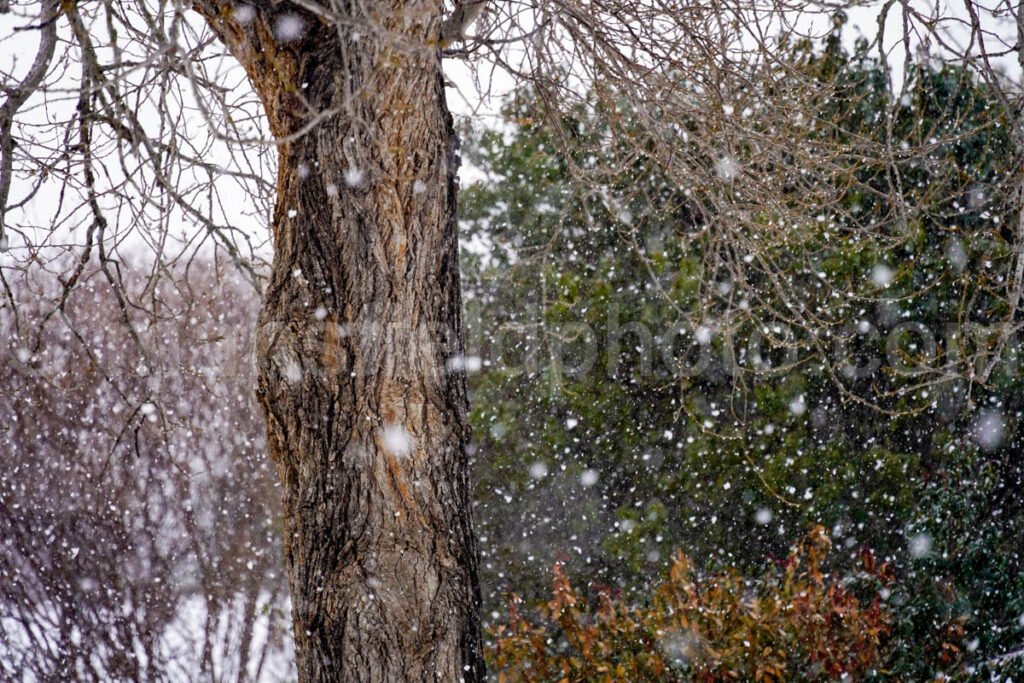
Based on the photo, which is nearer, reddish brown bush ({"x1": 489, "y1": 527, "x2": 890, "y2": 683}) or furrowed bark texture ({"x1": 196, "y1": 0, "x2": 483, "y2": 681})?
furrowed bark texture ({"x1": 196, "y1": 0, "x2": 483, "y2": 681})

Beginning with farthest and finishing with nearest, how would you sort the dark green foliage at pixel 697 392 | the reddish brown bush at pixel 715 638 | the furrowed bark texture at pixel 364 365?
the dark green foliage at pixel 697 392 → the reddish brown bush at pixel 715 638 → the furrowed bark texture at pixel 364 365

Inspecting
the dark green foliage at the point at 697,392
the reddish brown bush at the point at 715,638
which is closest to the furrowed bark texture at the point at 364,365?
the reddish brown bush at the point at 715,638

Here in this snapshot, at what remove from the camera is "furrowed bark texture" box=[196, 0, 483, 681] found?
241 centimetres

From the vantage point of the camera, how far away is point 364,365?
2.45m

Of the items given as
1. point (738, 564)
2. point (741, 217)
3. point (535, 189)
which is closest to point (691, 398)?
point (738, 564)

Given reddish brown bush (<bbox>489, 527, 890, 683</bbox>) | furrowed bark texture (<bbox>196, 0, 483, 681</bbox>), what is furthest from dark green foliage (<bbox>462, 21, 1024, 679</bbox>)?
furrowed bark texture (<bbox>196, 0, 483, 681</bbox>)

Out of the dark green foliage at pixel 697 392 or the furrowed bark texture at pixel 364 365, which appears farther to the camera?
the dark green foliage at pixel 697 392

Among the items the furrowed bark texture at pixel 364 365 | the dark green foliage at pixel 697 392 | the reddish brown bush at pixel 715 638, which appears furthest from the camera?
the dark green foliage at pixel 697 392

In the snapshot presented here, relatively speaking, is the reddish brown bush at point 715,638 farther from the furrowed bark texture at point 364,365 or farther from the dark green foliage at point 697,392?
the furrowed bark texture at point 364,365

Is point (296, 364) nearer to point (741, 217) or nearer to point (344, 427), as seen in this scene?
point (344, 427)

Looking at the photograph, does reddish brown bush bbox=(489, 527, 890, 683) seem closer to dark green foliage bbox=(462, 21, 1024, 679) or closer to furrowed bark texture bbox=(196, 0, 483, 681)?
dark green foliage bbox=(462, 21, 1024, 679)

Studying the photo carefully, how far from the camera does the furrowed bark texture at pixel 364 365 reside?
241cm

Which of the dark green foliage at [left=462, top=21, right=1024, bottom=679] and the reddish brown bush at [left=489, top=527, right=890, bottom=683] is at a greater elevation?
the dark green foliage at [left=462, top=21, right=1024, bottom=679]

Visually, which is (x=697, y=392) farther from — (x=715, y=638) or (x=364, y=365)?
(x=364, y=365)
